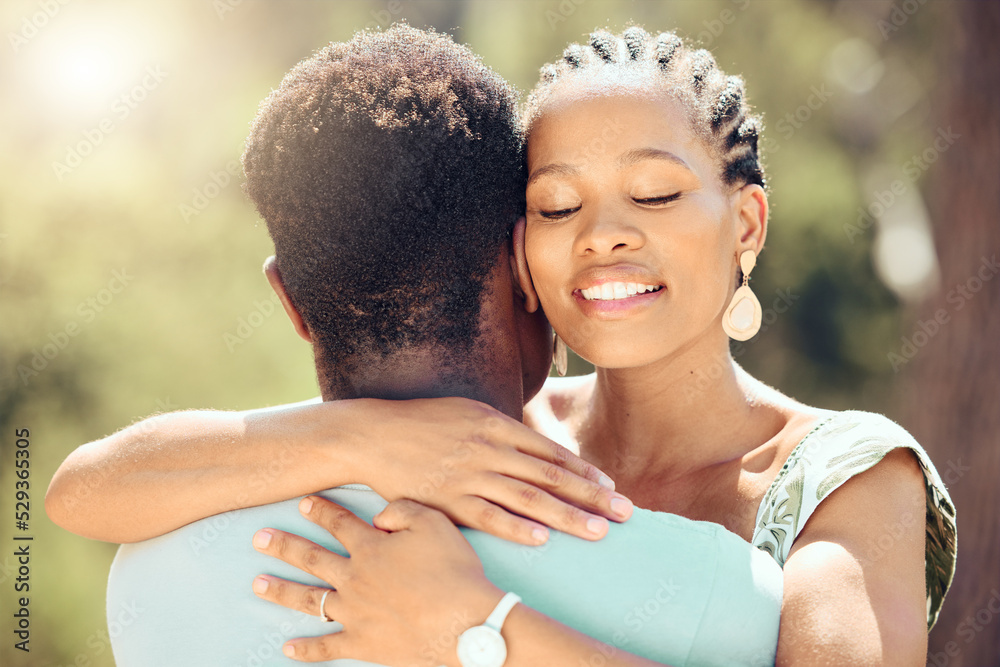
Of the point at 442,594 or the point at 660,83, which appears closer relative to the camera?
the point at 442,594

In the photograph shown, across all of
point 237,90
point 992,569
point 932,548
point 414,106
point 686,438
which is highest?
point 237,90

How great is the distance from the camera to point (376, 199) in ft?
6.31

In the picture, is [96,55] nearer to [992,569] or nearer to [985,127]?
[985,127]

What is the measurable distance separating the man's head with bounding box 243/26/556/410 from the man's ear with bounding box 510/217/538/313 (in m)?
0.14

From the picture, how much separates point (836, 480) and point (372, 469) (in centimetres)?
110

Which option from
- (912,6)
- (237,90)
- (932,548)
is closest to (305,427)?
(932,548)

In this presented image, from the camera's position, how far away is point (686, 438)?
2822mm

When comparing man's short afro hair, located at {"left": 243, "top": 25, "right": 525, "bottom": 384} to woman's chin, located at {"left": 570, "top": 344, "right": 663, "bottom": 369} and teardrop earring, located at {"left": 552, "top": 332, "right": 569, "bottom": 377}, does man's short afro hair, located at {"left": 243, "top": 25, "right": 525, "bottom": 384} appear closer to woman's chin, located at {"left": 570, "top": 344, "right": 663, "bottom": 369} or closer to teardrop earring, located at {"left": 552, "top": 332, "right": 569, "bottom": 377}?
woman's chin, located at {"left": 570, "top": 344, "right": 663, "bottom": 369}

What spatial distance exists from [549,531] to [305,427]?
579mm

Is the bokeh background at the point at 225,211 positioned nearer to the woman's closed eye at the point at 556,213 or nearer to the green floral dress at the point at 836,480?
the green floral dress at the point at 836,480

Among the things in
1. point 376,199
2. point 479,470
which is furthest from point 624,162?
point 479,470

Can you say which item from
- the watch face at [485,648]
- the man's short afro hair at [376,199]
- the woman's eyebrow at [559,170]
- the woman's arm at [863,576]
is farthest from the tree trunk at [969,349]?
the watch face at [485,648]

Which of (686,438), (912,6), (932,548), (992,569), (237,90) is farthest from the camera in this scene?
(237,90)

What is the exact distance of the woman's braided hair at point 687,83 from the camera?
102 inches
